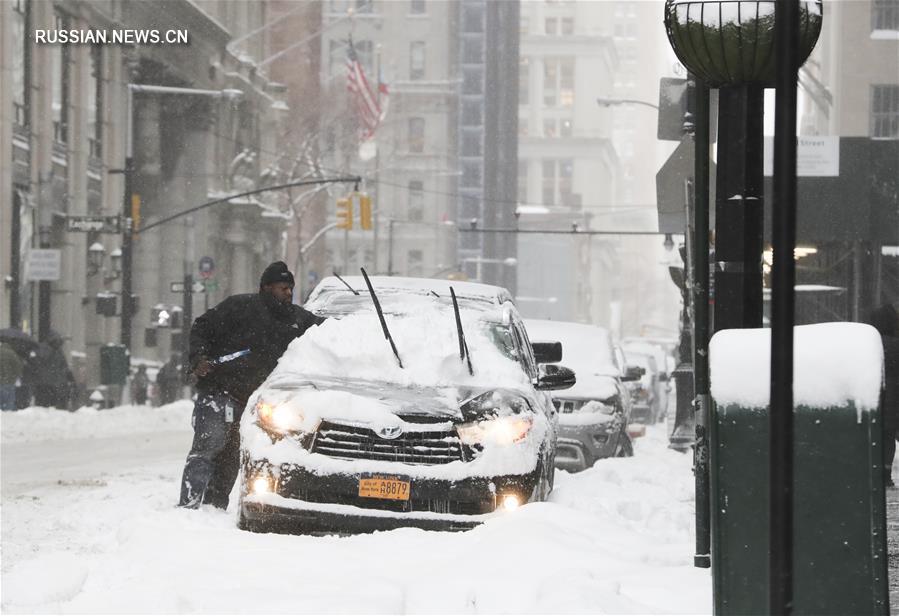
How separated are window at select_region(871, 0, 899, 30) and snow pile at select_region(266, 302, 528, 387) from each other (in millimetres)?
39915

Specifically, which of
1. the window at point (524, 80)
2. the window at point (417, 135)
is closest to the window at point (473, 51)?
the window at point (417, 135)

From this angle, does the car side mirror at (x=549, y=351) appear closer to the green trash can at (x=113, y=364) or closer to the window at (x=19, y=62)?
the green trash can at (x=113, y=364)

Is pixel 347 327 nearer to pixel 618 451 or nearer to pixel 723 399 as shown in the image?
pixel 723 399

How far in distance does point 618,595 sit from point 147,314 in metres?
43.8

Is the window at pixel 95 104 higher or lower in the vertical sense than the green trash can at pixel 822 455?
higher

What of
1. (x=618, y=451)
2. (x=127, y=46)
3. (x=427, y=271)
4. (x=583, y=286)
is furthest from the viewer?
(x=583, y=286)

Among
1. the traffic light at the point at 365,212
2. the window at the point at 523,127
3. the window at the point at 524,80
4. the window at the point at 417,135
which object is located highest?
the window at the point at 524,80

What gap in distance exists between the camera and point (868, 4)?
46969 mm

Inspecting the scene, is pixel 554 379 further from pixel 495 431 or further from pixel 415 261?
pixel 415 261

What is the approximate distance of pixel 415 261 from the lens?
11106cm

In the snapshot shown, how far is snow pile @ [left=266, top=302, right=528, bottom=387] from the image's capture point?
31.3 ft

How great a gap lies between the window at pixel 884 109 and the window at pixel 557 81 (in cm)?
13626

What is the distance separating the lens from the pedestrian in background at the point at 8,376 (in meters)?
27.1

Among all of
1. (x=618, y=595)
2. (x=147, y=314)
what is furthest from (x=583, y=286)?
(x=618, y=595)
